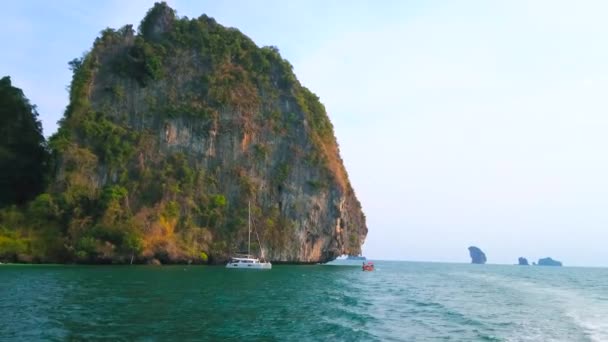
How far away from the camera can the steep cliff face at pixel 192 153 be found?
2862 inches

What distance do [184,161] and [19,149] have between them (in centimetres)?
2421

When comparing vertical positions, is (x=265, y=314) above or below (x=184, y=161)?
below

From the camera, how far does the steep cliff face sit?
72.7 metres

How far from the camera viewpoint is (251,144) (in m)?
91.2

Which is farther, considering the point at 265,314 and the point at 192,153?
the point at 192,153

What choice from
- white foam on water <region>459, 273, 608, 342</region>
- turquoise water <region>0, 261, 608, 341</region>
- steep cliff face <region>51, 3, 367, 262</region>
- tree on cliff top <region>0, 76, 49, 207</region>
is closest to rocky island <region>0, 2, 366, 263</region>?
steep cliff face <region>51, 3, 367, 262</region>

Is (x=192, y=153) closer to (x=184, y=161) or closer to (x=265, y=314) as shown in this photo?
(x=184, y=161)

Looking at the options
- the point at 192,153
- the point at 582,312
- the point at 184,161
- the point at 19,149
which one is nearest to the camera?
the point at 582,312

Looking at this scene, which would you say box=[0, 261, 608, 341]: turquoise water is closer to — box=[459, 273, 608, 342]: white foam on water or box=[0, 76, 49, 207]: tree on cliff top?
box=[459, 273, 608, 342]: white foam on water

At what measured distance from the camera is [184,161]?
84.4 meters

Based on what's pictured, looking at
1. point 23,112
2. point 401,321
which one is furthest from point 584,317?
point 23,112

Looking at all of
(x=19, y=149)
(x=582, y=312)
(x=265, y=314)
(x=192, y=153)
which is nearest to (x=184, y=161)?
(x=192, y=153)

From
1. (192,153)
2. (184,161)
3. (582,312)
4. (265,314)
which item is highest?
(192,153)

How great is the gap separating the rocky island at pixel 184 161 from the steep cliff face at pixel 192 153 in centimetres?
19
